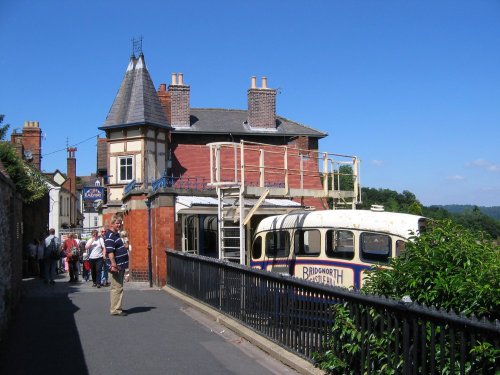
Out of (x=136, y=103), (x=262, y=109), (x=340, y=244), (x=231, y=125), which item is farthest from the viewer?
(x=231, y=125)

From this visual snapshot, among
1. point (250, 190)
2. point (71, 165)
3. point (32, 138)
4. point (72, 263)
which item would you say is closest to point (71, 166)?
point (71, 165)

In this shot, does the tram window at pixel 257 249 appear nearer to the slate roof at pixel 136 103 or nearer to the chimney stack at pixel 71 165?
the slate roof at pixel 136 103

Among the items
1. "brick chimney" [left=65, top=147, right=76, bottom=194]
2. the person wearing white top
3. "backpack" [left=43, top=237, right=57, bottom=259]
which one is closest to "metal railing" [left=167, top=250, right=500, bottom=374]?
the person wearing white top

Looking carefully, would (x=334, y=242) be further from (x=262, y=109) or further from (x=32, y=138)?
(x=32, y=138)

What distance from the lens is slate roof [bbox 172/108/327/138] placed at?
38812mm

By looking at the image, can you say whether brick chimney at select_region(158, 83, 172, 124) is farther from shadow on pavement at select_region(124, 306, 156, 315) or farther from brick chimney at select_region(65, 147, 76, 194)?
brick chimney at select_region(65, 147, 76, 194)

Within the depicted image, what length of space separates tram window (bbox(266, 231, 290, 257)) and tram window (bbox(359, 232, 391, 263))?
225 cm

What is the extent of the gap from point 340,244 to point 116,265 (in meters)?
4.46

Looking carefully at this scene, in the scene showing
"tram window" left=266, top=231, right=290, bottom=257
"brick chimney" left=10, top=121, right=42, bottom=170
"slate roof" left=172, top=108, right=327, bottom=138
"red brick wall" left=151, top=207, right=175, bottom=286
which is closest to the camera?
"tram window" left=266, top=231, right=290, bottom=257

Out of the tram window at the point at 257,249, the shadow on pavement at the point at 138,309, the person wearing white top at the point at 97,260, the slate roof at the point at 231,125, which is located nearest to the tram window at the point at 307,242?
the tram window at the point at 257,249

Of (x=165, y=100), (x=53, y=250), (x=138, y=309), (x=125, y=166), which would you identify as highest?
(x=165, y=100)

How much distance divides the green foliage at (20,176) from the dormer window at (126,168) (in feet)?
22.8

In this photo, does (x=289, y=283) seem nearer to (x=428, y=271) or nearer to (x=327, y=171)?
(x=428, y=271)

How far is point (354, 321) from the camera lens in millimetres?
6566
